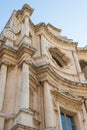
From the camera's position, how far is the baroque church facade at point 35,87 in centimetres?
1063

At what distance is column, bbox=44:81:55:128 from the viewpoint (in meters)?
11.2

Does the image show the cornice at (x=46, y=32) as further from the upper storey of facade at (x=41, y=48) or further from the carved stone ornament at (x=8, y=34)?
the carved stone ornament at (x=8, y=34)

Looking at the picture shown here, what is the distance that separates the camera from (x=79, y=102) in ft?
47.1

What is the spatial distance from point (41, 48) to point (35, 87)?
4.20m

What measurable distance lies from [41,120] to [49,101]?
43.6 inches

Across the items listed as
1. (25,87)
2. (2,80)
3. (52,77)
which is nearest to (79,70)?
(52,77)

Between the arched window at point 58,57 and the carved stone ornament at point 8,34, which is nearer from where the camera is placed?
the carved stone ornament at point 8,34

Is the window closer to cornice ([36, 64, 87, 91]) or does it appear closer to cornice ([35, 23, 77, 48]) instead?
cornice ([36, 64, 87, 91])

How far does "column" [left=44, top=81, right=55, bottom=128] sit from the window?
5.09ft

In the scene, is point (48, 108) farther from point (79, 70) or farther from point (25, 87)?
point (79, 70)

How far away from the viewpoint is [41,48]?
1683cm

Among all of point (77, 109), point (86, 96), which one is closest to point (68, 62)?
point (86, 96)

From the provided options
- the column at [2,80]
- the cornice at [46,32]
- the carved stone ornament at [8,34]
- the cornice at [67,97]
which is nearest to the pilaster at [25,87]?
the column at [2,80]

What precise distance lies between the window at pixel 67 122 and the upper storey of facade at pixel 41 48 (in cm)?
271
